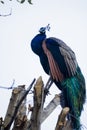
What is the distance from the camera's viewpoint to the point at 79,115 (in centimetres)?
660

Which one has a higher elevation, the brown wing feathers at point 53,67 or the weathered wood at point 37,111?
the brown wing feathers at point 53,67

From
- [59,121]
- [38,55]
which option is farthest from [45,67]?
[59,121]

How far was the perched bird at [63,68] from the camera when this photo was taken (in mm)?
7000

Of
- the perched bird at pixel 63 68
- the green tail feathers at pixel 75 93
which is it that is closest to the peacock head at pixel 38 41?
the perched bird at pixel 63 68

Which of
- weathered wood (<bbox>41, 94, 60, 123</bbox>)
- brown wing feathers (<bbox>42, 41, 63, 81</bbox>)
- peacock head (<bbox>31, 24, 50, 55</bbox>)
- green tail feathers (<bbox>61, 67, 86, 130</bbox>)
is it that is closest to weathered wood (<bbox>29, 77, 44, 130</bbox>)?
weathered wood (<bbox>41, 94, 60, 123</bbox>)

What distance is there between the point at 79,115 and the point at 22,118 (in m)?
2.91

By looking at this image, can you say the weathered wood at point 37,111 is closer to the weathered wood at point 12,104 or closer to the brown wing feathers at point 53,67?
the weathered wood at point 12,104

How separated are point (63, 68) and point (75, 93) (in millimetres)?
636

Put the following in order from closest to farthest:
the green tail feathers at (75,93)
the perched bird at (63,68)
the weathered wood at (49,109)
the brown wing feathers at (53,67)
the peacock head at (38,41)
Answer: the weathered wood at (49,109)
the green tail feathers at (75,93)
the perched bird at (63,68)
the brown wing feathers at (53,67)
the peacock head at (38,41)

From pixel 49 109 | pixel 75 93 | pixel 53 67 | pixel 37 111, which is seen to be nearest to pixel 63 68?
pixel 53 67

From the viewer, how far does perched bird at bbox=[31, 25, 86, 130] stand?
23.0 ft

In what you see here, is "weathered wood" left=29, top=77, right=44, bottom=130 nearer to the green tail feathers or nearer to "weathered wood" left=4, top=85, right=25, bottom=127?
"weathered wood" left=4, top=85, right=25, bottom=127

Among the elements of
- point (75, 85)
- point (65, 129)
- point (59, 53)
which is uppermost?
point (59, 53)

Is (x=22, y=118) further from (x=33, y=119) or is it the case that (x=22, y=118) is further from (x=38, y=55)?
(x=38, y=55)
